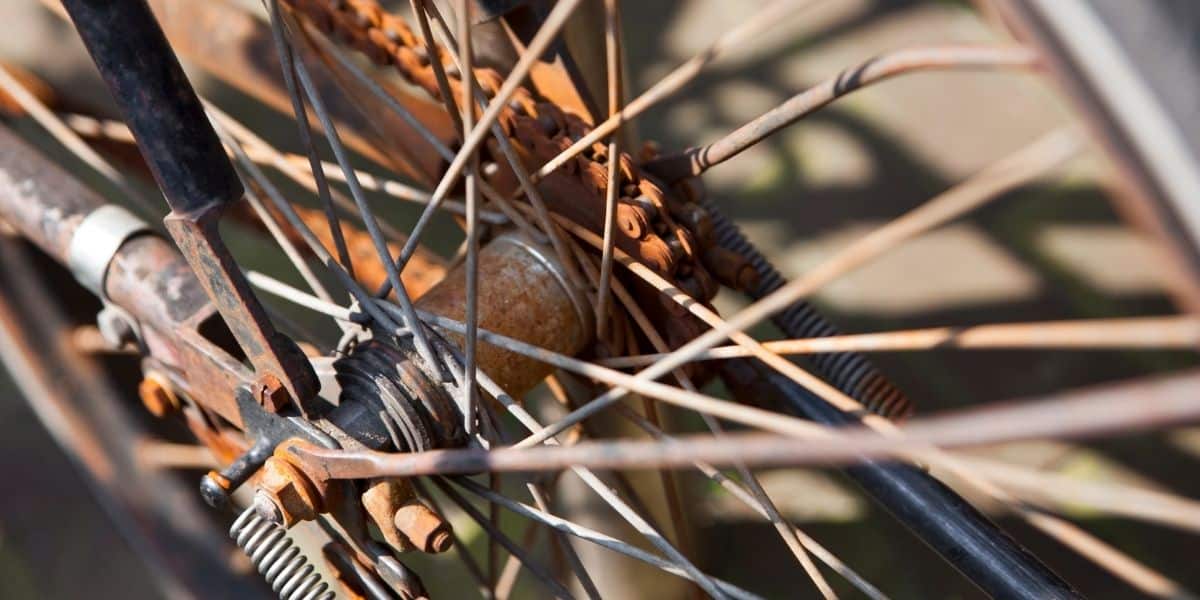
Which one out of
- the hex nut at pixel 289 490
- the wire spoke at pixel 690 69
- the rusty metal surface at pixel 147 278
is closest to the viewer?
the wire spoke at pixel 690 69

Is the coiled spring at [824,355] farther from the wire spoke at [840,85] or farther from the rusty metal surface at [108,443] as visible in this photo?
the rusty metal surface at [108,443]

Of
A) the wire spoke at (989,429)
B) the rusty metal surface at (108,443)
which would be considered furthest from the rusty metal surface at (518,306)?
the rusty metal surface at (108,443)

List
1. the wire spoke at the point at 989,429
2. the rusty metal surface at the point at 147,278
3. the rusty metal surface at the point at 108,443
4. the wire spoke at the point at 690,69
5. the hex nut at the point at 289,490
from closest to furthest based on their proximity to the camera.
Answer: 1. the wire spoke at the point at 989,429
2. the wire spoke at the point at 690,69
3. the hex nut at the point at 289,490
4. the rusty metal surface at the point at 147,278
5. the rusty metal surface at the point at 108,443

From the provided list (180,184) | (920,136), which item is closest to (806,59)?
(920,136)

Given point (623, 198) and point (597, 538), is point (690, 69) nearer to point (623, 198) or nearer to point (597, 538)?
point (623, 198)

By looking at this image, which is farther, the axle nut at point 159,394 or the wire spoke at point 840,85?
the axle nut at point 159,394

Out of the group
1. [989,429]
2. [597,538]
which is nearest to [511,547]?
[597,538]

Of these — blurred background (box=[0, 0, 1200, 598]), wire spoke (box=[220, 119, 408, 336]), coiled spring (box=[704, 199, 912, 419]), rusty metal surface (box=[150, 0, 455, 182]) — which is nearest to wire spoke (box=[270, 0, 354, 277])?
wire spoke (box=[220, 119, 408, 336])
